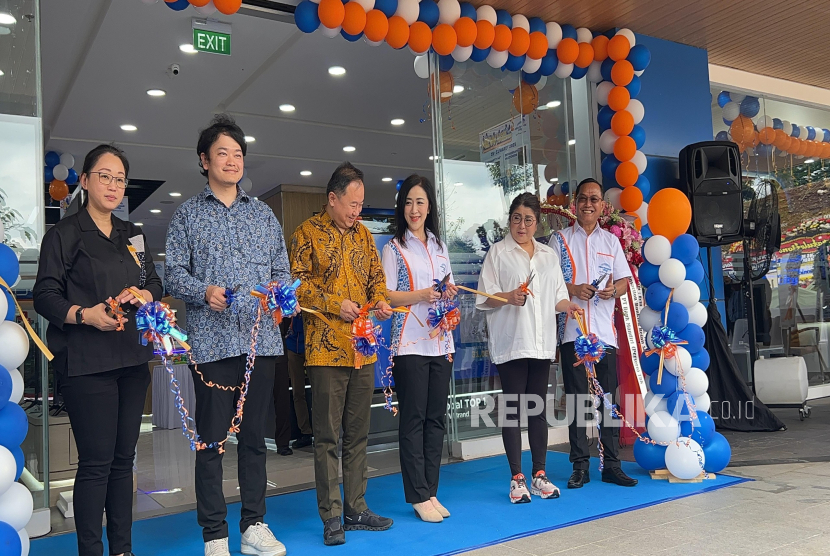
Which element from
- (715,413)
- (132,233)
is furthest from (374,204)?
(132,233)

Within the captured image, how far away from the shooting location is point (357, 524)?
3.38 meters

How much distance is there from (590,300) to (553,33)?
2386mm

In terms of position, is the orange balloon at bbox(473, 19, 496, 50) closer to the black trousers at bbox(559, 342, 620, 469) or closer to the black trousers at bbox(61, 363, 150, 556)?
the black trousers at bbox(559, 342, 620, 469)

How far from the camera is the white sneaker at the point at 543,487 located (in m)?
3.85

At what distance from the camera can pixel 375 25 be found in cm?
454

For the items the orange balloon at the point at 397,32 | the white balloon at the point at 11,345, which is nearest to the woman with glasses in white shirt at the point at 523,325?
the orange balloon at the point at 397,32

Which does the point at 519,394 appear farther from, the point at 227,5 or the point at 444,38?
the point at 227,5

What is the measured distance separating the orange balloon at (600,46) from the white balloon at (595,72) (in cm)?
6

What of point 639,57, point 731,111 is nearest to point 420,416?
point 639,57

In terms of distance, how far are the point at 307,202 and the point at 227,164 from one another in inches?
361

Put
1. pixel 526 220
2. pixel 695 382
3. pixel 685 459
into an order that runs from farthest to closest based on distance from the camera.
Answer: pixel 695 382
pixel 685 459
pixel 526 220

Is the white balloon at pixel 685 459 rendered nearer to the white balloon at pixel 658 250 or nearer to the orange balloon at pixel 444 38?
the white balloon at pixel 658 250

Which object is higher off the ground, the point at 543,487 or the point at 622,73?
the point at 622,73

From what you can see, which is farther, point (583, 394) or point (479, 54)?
point (479, 54)
